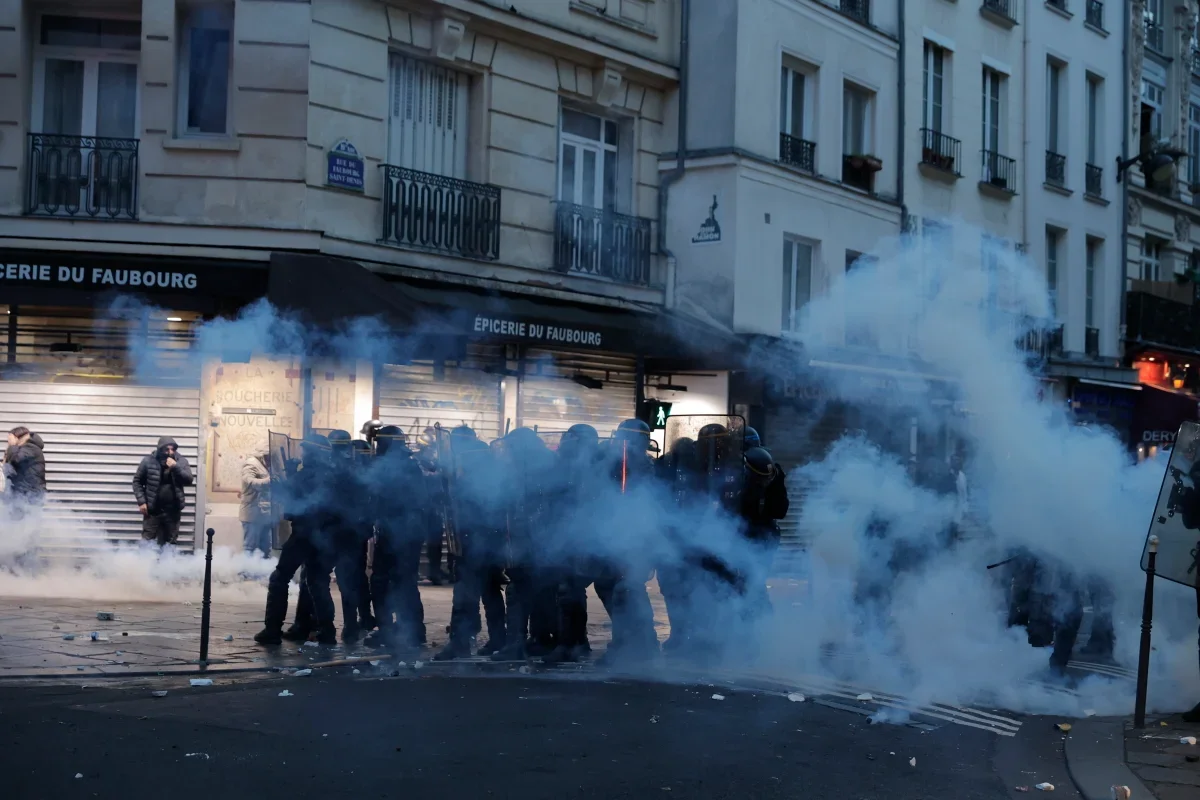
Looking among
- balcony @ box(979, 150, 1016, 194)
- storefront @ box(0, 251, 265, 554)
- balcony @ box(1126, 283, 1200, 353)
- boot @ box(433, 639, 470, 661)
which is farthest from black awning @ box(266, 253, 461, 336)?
balcony @ box(1126, 283, 1200, 353)

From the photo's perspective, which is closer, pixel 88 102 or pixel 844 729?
pixel 844 729

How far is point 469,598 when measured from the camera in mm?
10422

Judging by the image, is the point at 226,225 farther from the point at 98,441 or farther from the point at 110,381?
the point at 98,441

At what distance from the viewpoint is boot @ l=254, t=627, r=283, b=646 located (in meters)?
10.5

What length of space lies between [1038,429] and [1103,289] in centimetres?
1818

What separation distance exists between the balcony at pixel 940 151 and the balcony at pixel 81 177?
41.2ft

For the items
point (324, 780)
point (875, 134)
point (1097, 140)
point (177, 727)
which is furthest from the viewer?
point (1097, 140)

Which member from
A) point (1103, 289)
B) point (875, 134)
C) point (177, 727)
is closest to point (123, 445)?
point (177, 727)

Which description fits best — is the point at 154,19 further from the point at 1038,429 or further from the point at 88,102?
the point at 1038,429

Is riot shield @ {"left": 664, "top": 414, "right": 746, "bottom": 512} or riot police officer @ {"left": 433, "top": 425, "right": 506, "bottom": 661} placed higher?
riot shield @ {"left": 664, "top": 414, "right": 746, "bottom": 512}

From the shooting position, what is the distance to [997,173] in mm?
24141

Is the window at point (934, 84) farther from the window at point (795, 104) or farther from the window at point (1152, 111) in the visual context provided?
the window at point (1152, 111)

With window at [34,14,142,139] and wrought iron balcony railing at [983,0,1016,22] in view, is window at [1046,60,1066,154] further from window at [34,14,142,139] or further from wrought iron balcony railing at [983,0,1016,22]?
window at [34,14,142,139]

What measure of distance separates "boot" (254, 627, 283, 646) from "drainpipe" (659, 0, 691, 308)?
9104 millimetres
